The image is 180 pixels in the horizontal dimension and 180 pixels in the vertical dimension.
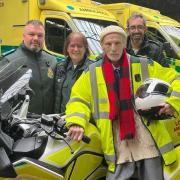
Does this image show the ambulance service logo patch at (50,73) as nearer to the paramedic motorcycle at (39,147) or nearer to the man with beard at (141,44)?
the man with beard at (141,44)

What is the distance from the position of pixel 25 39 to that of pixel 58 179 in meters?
1.88

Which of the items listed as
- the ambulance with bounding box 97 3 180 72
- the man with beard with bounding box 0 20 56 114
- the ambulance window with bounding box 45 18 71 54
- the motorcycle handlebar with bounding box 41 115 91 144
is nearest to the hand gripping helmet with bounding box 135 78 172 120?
the motorcycle handlebar with bounding box 41 115 91 144

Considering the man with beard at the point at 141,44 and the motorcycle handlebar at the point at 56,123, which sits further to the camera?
the man with beard at the point at 141,44

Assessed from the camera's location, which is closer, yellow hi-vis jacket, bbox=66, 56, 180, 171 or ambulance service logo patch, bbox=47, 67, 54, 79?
yellow hi-vis jacket, bbox=66, 56, 180, 171

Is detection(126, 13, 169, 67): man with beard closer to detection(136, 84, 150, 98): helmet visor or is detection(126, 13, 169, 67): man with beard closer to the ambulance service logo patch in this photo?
the ambulance service logo patch

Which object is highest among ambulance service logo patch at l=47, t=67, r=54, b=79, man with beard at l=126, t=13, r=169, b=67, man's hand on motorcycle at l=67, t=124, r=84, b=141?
man with beard at l=126, t=13, r=169, b=67

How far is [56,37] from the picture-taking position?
9.62 meters

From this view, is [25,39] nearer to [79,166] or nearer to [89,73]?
[89,73]

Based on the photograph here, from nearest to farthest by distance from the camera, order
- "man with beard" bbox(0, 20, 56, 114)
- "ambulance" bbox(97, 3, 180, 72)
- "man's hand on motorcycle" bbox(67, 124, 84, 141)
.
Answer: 1. "man's hand on motorcycle" bbox(67, 124, 84, 141)
2. "man with beard" bbox(0, 20, 56, 114)
3. "ambulance" bbox(97, 3, 180, 72)

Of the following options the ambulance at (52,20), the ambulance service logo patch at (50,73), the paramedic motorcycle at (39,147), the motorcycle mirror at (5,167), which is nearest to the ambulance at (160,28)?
the ambulance at (52,20)

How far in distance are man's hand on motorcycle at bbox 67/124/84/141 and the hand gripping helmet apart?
1.27 feet

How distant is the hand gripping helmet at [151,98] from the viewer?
301 cm

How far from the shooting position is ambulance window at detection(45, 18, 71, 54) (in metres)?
9.50

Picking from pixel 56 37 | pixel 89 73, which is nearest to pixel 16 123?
pixel 89 73
